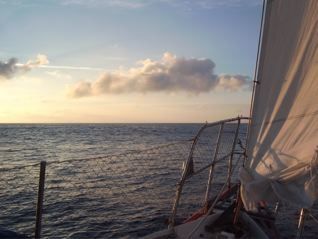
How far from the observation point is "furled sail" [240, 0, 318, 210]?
240 inches

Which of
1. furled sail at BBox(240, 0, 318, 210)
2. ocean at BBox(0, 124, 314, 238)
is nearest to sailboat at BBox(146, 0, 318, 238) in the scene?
furled sail at BBox(240, 0, 318, 210)

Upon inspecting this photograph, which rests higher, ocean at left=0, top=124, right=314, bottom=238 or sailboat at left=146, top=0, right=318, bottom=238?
sailboat at left=146, top=0, right=318, bottom=238

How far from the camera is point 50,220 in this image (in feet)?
53.0

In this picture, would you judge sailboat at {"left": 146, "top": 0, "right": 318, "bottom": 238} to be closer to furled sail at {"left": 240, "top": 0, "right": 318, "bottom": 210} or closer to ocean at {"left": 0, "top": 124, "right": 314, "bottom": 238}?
furled sail at {"left": 240, "top": 0, "right": 318, "bottom": 210}

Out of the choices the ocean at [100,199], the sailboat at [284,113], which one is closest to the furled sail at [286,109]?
the sailboat at [284,113]

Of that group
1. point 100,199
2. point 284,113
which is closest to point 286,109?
point 284,113

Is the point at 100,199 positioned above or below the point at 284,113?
below

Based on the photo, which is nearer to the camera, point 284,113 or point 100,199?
point 284,113

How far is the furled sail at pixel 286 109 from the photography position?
20.0ft

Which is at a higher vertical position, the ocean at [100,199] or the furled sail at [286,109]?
the furled sail at [286,109]

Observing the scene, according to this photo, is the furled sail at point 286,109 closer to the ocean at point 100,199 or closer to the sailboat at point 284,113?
the sailboat at point 284,113

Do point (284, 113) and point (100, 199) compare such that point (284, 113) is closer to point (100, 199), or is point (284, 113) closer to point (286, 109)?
point (286, 109)

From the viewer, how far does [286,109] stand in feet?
20.8

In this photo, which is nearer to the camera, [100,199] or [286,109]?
[286,109]
